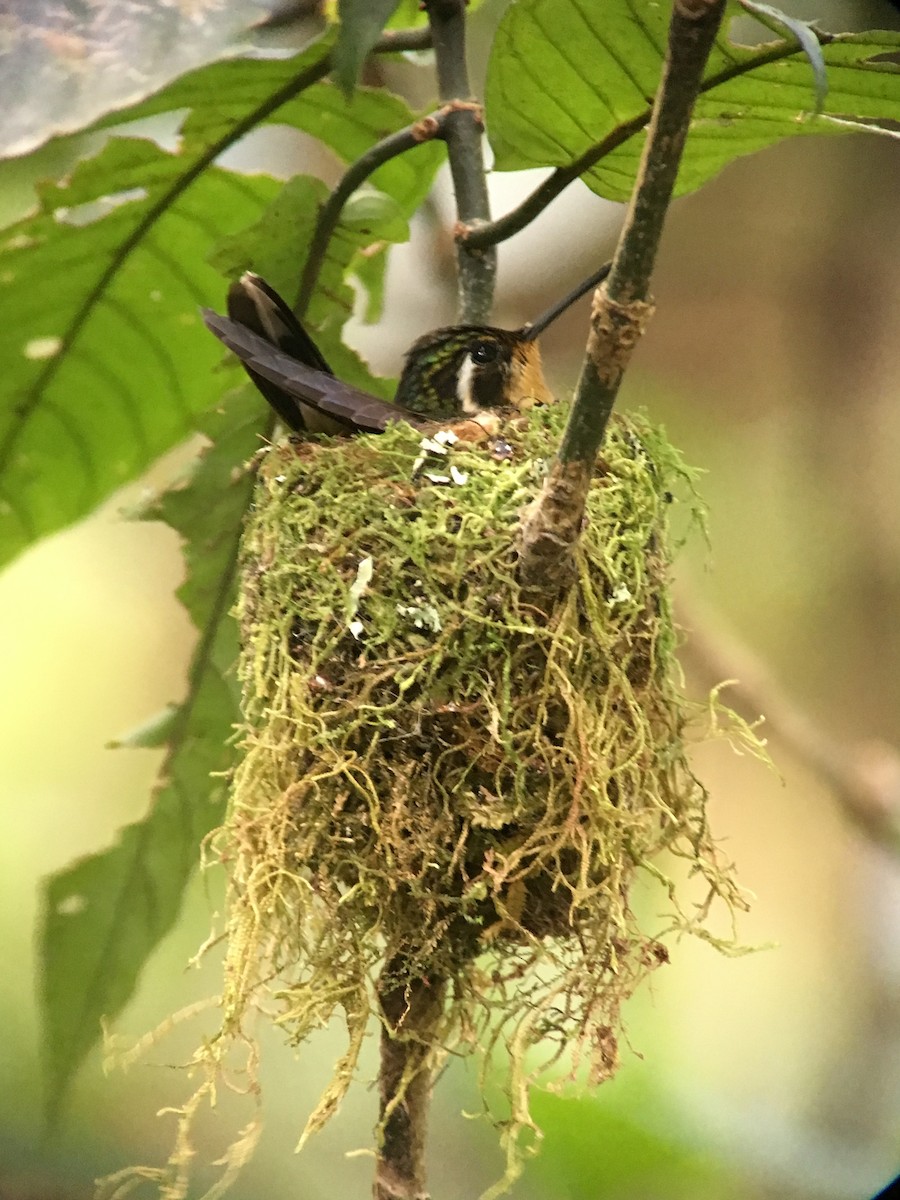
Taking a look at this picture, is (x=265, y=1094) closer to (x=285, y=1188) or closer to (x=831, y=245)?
(x=285, y=1188)

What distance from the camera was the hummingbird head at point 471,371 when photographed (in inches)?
35.2

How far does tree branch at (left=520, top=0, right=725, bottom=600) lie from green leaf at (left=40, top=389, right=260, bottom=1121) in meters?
0.57

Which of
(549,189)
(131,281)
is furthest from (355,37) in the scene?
(131,281)

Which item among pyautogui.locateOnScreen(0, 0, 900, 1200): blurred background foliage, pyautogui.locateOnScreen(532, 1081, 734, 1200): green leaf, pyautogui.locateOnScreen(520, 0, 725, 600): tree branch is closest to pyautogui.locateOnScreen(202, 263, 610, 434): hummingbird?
pyautogui.locateOnScreen(520, 0, 725, 600): tree branch

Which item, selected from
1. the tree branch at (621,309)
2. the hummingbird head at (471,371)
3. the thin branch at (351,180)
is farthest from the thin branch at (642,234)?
the thin branch at (351,180)

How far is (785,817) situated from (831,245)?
0.75 m

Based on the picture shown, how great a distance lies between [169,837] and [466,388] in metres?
0.63

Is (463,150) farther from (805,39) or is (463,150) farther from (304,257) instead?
(805,39)

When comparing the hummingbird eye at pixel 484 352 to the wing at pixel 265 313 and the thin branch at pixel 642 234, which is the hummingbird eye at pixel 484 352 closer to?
the wing at pixel 265 313

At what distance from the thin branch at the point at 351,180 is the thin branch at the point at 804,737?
0.61 m

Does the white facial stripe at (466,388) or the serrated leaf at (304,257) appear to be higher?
the serrated leaf at (304,257)

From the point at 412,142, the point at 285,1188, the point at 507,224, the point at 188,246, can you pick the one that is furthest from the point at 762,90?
the point at 285,1188

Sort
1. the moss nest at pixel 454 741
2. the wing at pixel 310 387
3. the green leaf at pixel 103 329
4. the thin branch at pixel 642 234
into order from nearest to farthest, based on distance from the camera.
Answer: the thin branch at pixel 642 234 < the moss nest at pixel 454 741 < the wing at pixel 310 387 < the green leaf at pixel 103 329

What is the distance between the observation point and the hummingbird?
0.75 meters
